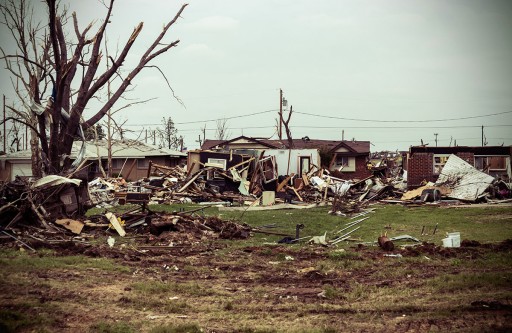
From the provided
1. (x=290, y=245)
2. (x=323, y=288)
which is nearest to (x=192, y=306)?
(x=323, y=288)

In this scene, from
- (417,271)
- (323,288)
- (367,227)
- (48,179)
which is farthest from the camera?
(367,227)

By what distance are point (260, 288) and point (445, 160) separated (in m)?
26.2

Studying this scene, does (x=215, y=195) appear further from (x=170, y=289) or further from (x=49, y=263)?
(x=170, y=289)

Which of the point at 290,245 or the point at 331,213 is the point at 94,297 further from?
the point at 331,213

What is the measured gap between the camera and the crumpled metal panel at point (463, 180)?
26.0 meters

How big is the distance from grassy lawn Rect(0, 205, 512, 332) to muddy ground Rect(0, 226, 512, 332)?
17 millimetres

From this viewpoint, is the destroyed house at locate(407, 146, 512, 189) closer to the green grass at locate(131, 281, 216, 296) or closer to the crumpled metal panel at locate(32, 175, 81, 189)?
the crumpled metal panel at locate(32, 175, 81, 189)

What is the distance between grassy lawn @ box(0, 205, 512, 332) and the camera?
6.47 meters

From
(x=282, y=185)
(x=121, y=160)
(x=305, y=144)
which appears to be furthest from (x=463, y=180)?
(x=121, y=160)

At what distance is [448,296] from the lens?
305 inches

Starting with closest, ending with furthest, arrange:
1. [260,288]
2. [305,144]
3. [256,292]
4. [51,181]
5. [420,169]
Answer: [256,292], [260,288], [51,181], [420,169], [305,144]

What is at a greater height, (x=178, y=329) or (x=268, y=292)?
(x=178, y=329)

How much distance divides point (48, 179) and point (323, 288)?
380 inches

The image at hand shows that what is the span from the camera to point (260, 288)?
8.73 meters
